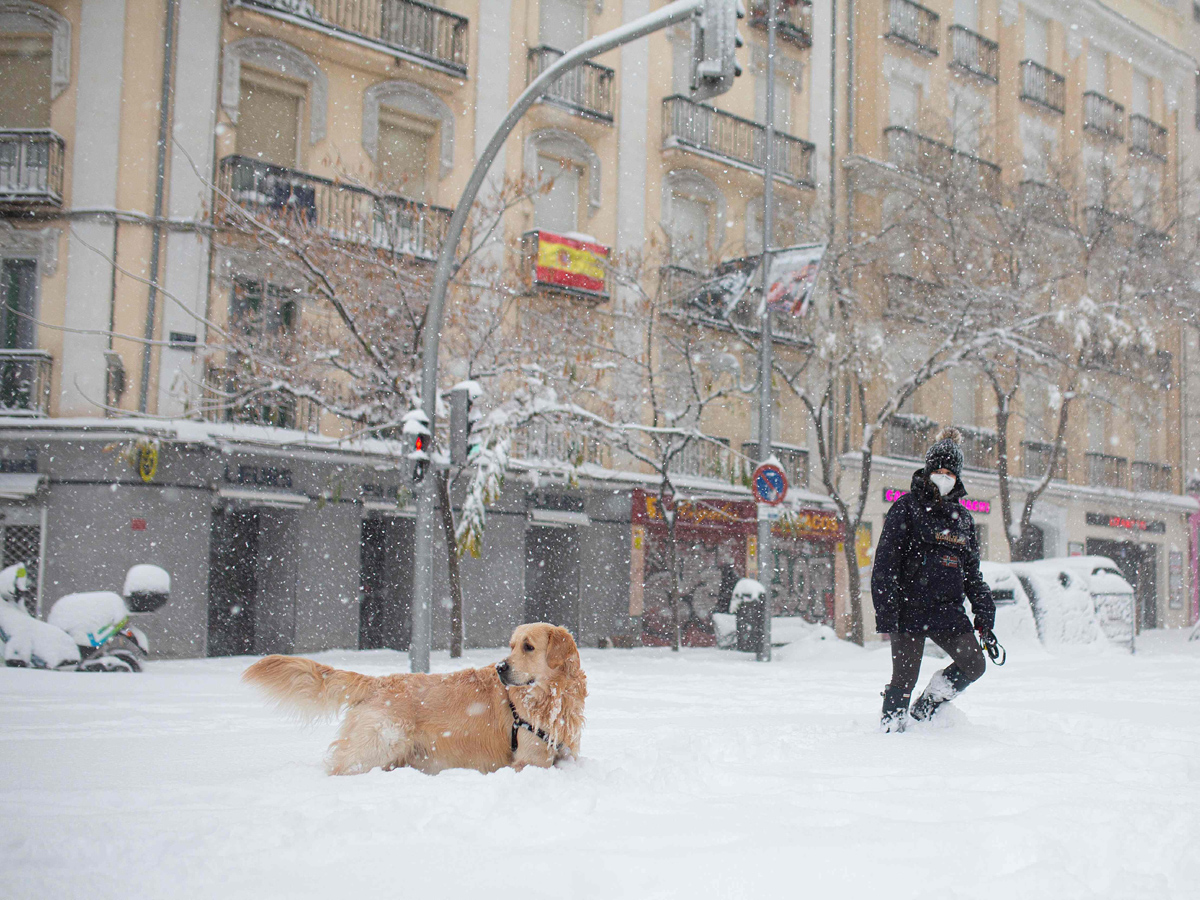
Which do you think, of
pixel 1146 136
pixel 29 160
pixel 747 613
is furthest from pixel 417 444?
pixel 1146 136

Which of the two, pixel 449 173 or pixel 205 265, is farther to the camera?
pixel 449 173

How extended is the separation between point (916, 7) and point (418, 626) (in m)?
22.5

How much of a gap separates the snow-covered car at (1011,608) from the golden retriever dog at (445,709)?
39.0 ft

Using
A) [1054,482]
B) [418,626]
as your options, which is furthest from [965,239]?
[418,626]

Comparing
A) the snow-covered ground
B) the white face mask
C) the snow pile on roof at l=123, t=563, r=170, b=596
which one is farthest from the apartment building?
the white face mask

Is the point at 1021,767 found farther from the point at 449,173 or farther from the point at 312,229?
the point at 449,173

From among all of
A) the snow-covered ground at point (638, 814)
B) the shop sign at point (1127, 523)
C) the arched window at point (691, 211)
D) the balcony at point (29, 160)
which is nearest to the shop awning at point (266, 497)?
the balcony at point (29, 160)

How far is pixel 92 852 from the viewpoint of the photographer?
3.19 meters

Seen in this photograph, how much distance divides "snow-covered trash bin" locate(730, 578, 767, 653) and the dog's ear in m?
12.2

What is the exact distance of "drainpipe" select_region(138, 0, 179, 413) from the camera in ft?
53.7

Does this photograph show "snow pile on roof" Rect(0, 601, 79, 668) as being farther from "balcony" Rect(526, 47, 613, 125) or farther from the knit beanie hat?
"balcony" Rect(526, 47, 613, 125)

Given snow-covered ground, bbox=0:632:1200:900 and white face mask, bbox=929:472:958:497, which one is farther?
white face mask, bbox=929:472:958:497

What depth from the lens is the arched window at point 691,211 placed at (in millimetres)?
22217

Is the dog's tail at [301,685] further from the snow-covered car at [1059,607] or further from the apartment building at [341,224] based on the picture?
the snow-covered car at [1059,607]
